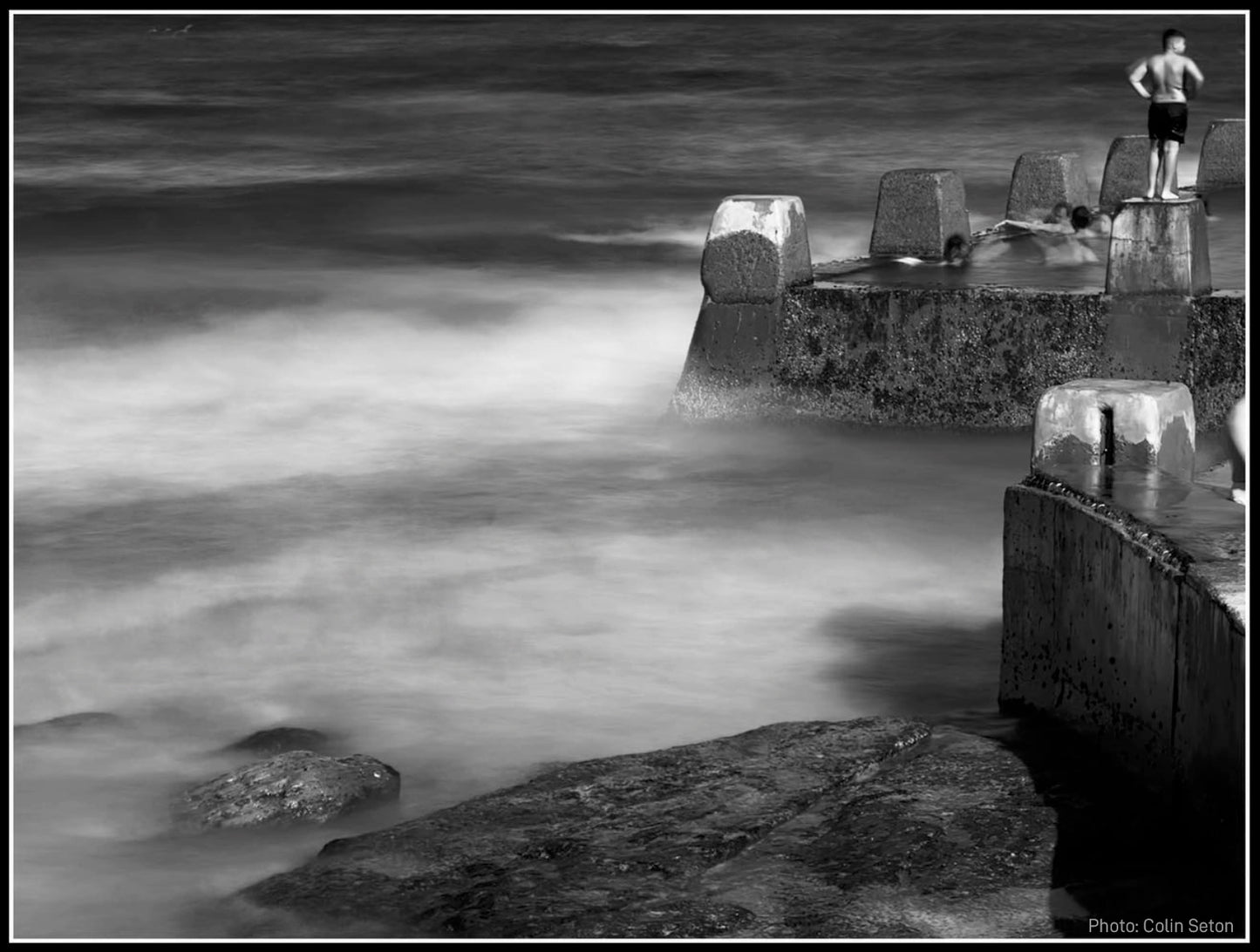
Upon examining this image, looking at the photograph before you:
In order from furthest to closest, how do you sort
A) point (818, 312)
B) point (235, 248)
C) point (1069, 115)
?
point (1069, 115) → point (235, 248) → point (818, 312)

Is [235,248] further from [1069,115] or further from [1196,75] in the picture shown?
[1069,115]

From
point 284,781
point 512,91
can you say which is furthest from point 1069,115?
point 284,781

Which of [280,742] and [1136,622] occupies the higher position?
[1136,622]

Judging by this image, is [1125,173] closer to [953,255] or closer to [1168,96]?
[953,255]

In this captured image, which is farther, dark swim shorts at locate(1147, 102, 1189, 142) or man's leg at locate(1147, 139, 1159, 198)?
man's leg at locate(1147, 139, 1159, 198)

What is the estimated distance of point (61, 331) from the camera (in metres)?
15.1

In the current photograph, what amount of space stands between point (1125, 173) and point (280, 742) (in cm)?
1046

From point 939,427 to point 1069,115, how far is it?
19.8 metres

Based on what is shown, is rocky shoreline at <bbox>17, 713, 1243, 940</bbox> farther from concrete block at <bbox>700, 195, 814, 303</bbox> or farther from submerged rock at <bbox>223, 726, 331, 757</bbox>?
concrete block at <bbox>700, 195, 814, 303</bbox>

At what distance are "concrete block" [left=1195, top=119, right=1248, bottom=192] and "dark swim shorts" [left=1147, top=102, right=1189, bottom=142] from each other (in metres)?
6.58

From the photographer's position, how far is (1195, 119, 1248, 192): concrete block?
1603 cm

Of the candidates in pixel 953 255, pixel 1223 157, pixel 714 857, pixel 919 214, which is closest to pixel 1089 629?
pixel 714 857

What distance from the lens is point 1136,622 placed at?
5.22 metres

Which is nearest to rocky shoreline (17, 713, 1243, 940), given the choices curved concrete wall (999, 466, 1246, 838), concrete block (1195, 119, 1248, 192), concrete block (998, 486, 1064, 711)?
curved concrete wall (999, 466, 1246, 838)
